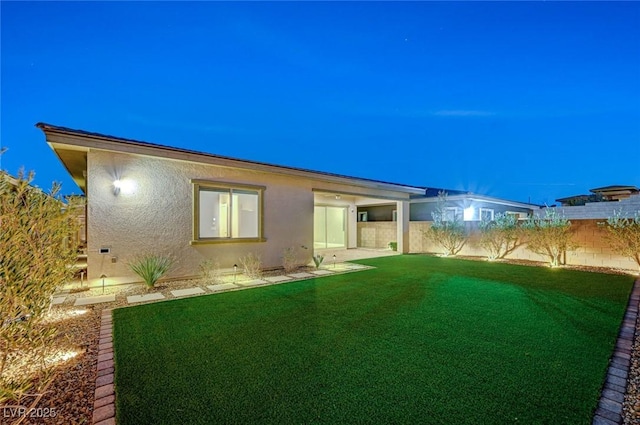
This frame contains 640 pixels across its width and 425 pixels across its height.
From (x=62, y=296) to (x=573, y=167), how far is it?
279 ft

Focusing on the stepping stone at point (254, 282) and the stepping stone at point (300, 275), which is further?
the stepping stone at point (300, 275)

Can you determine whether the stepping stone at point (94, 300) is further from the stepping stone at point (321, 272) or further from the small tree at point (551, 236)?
the small tree at point (551, 236)

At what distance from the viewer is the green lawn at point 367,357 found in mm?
2465

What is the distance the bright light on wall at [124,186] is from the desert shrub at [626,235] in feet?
44.2

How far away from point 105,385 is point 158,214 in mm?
5256

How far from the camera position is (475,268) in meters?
9.82

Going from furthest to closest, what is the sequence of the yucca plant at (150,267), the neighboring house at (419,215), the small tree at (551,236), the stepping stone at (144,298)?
1. the neighboring house at (419,215)
2. the small tree at (551,236)
3. the yucca plant at (150,267)
4. the stepping stone at (144,298)

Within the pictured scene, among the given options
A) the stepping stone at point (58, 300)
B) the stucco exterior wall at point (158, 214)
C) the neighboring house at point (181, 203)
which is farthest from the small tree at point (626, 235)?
the stepping stone at point (58, 300)

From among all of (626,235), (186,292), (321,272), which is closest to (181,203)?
(186,292)

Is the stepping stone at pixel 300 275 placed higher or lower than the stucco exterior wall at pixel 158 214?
lower

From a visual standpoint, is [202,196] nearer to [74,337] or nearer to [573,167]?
[74,337]

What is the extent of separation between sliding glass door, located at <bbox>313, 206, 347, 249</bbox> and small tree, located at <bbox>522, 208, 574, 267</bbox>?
359 inches

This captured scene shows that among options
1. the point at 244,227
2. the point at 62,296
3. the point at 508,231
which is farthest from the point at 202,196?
the point at 508,231

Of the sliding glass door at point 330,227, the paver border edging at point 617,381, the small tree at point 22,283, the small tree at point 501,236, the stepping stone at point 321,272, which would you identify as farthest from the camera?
the sliding glass door at point 330,227
